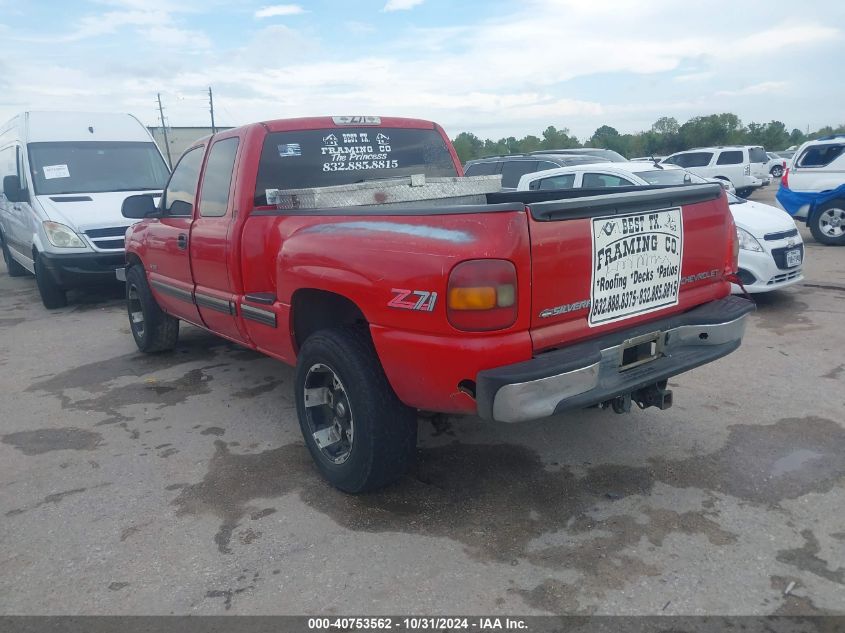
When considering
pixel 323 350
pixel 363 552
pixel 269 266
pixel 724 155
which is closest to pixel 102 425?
pixel 269 266

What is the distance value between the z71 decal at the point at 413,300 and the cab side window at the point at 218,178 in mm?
1864

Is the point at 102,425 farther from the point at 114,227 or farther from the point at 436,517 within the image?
the point at 114,227

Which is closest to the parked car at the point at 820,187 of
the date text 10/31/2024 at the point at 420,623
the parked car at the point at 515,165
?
the parked car at the point at 515,165

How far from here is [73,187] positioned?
8.59m

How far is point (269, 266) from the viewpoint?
151 inches

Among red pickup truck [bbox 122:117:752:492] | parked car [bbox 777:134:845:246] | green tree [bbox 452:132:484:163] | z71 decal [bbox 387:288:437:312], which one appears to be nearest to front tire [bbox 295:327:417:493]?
red pickup truck [bbox 122:117:752:492]

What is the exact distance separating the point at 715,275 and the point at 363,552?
2330 millimetres

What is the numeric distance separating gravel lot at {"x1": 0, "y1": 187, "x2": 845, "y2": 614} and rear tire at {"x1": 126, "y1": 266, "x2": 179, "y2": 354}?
92cm

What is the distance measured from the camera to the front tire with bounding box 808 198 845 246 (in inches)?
428

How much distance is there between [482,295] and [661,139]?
4828cm

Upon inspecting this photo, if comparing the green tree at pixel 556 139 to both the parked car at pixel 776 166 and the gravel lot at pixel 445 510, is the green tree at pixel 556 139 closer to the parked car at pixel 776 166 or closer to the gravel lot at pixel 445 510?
the parked car at pixel 776 166

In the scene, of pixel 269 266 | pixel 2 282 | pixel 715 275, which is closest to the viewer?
pixel 715 275

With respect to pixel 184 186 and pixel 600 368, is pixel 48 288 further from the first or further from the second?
pixel 600 368

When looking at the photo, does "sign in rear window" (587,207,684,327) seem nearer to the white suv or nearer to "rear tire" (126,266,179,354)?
"rear tire" (126,266,179,354)
